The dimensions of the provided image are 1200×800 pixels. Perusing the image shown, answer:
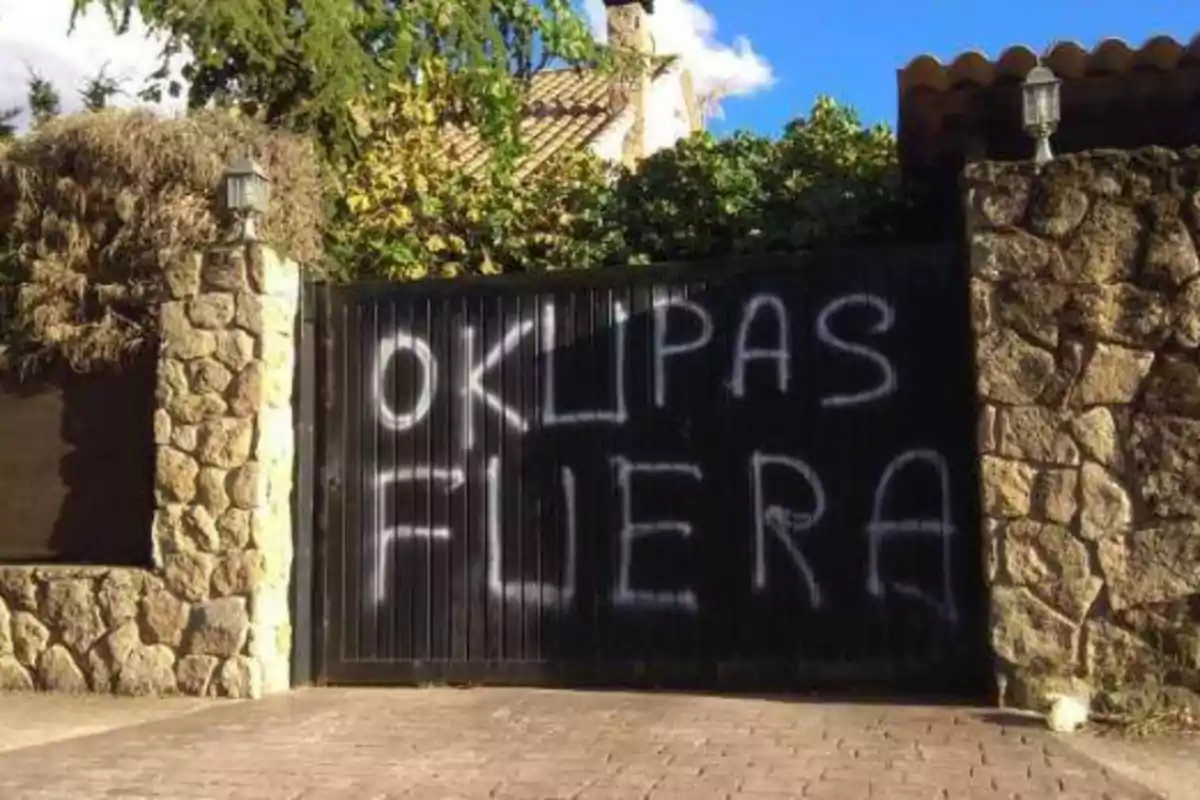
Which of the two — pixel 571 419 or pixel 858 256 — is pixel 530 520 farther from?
pixel 858 256

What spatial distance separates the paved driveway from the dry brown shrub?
236cm

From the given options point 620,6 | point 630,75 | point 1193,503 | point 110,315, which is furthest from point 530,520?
point 620,6

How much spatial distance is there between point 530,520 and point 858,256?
7.14 ft

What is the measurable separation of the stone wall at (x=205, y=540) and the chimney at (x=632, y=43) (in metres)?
8.82

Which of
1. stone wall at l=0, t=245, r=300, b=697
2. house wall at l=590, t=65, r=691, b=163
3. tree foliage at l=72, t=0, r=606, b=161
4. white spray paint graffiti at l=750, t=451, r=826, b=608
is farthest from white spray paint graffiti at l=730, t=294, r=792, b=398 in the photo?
house wall at l=590, t=65, r=691, b=163

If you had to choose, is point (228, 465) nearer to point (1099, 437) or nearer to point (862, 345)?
point (862, 345)

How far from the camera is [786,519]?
6.74 metres

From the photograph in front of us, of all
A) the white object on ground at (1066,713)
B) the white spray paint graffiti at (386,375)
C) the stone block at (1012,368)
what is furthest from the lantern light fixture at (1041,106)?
the white spray paint graffiti at (386,375)

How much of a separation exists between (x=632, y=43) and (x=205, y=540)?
10.8 meters

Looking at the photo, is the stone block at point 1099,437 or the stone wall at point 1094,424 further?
the stone block at point 1099,437

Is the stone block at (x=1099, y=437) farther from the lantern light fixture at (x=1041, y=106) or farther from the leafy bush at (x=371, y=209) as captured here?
the leafy bush at (x=371, y=209)

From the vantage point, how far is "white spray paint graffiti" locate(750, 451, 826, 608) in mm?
6703

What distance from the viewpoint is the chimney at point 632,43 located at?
16141 millimetres

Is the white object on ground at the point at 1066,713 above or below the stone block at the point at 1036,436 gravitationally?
below
